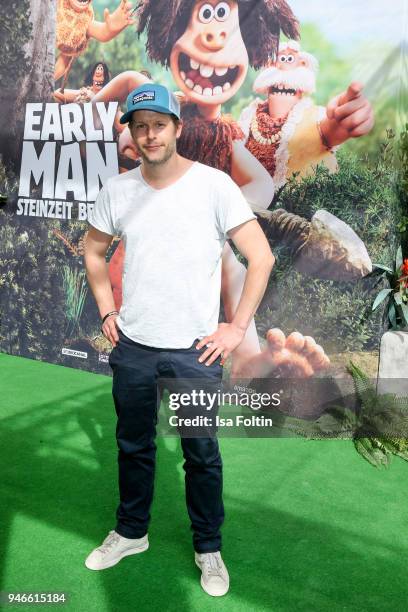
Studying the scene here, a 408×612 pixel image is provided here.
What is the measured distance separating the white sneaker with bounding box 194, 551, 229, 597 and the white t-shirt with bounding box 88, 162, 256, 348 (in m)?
1.16

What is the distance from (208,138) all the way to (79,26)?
212cm

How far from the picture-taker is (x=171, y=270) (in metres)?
2.74

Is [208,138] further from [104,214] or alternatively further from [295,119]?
[104,214]

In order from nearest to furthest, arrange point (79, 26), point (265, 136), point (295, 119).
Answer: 1. point (295, 119)
2. point (265, 136)
3. point (79, 26)

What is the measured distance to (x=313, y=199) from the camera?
547cm

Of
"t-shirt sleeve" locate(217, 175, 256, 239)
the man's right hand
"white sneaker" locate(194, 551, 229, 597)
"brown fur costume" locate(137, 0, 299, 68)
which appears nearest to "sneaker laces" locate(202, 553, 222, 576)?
"white sneaker" locate(194, 551, 229, 597)

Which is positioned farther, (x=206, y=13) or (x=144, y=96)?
(x=206, y=13)

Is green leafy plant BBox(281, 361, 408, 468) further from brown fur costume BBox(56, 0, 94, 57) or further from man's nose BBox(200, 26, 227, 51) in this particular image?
brown fur costume BBox(56, 0, 94, 57)

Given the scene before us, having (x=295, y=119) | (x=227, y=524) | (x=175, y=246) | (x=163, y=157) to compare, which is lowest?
(x=227, y=524)

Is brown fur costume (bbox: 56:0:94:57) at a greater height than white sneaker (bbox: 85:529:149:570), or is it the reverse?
brown fur costume (bbox: 56:0:94:57)

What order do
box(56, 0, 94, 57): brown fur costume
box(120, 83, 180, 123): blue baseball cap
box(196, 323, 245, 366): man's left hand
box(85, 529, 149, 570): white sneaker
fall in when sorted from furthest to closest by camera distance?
box(56, 0, 94, 57): brown fur costume → box(85, 529, 149, 570): white sneaker → box(196, 323, 245, 366): man's left hand → box(120, 83, 180, 123): blue baseball cap

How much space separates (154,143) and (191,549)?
7.33 ft

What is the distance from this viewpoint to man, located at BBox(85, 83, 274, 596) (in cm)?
271

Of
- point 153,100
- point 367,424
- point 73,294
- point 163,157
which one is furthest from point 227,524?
point 73,294
